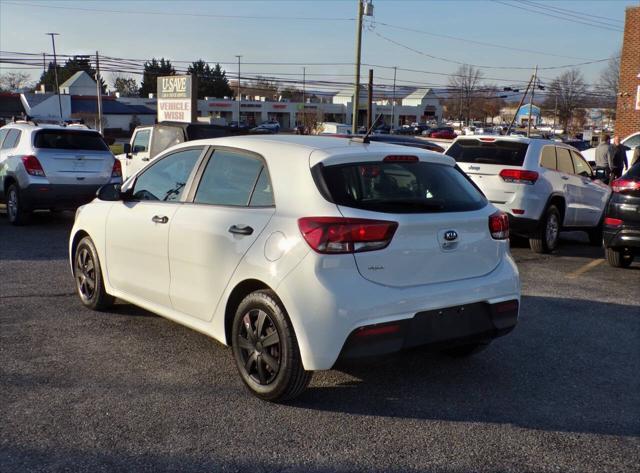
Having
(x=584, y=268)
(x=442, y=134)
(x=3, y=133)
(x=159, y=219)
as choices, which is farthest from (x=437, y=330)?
(x=442, y=134)

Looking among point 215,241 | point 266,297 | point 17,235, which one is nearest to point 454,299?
point 266,297

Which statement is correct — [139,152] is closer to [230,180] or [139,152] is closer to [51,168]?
[51,168]

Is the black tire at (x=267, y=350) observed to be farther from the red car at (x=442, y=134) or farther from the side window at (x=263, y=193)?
the red car at (x=442, y=134)

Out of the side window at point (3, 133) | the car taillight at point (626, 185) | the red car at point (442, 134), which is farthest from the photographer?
the red car at point (442, 134)

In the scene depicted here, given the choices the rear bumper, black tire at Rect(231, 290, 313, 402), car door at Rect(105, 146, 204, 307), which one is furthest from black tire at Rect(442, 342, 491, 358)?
the rear bumper

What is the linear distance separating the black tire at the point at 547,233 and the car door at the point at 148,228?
649 cm

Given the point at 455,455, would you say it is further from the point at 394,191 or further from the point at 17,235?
the point at 17,235

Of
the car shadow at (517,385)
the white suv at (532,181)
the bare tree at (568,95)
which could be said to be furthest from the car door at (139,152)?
the bare tree at (568,95)

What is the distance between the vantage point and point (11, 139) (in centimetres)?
1254

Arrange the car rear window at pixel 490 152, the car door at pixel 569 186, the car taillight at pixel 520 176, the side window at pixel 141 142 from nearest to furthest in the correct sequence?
the car taillight at pixel 520 176
the car rear window at pixel 490 152
the car door at pixel 569 186
the side window at pixel 141 142

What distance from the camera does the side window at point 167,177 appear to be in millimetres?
5371

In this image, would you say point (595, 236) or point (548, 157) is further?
point (595, 236)

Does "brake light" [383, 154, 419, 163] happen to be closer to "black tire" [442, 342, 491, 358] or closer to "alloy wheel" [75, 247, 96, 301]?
"black tire" [442, 342, 491, 358]

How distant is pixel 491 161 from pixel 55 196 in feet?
23.5
